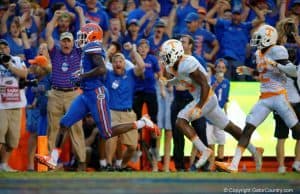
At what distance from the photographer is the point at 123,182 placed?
11.6 metres

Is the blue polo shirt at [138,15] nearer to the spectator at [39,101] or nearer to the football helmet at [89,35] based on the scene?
the spectator at [39,101]

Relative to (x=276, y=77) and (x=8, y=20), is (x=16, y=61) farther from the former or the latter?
(x=276, y=77)

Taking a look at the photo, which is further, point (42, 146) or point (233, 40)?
point (233, 40)

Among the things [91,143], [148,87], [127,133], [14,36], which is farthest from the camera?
[148,87]

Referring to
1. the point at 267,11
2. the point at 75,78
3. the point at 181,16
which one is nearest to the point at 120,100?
the point at 75,78

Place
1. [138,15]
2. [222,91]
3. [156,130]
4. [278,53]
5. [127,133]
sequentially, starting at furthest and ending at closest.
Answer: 1. [138,15]
2. [222,91]
3. [127,133]
4. [156,130]
5. [278,53]

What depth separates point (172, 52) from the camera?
14500 millimetres

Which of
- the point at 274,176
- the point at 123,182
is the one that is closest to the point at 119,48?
the point at 274,176

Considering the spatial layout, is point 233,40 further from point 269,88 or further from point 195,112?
point 195,112

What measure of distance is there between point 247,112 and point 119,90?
276 centimetres

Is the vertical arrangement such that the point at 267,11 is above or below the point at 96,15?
above

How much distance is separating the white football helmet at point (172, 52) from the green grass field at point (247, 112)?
377 centimetres

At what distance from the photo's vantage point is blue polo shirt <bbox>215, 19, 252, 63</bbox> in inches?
745

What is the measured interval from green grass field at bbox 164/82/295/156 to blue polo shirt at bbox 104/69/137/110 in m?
2.30
